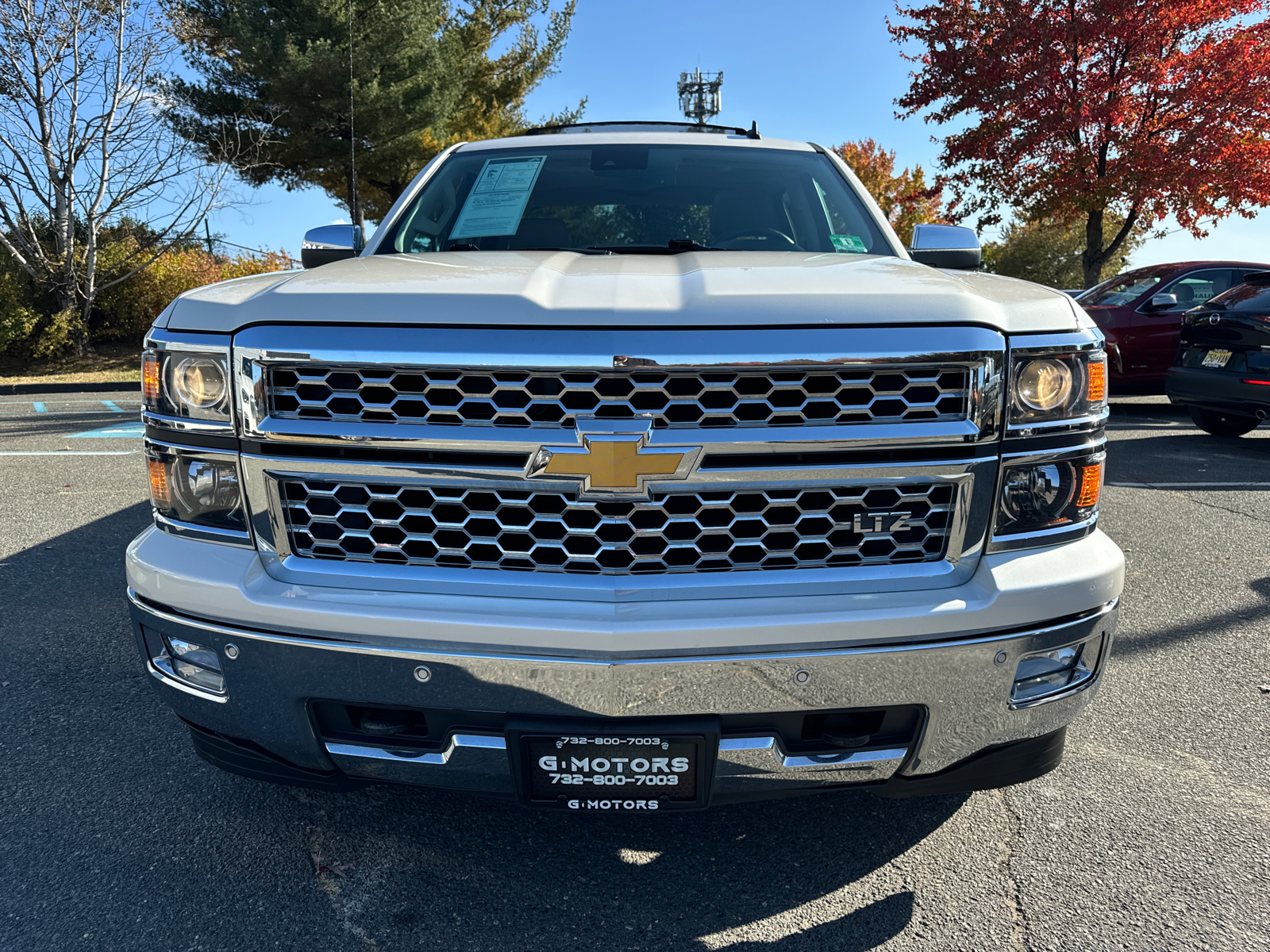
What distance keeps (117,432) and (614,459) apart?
8788 millimetres

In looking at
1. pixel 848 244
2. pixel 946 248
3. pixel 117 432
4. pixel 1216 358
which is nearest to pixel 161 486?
pixel 848 244

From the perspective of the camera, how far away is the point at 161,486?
2035mm

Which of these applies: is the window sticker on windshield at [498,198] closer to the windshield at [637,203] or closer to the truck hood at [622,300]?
the windshield at [637,203]

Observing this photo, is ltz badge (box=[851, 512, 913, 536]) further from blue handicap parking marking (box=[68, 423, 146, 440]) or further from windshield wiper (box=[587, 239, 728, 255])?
blue handicap parking marking (box=[68, 423, 146, 440])

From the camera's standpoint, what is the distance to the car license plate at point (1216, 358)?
328 inches

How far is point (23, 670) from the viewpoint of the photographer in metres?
3.34

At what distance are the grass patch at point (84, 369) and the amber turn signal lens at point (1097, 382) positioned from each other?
1597 cm

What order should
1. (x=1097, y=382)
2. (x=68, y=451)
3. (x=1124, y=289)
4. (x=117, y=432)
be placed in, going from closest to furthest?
1. (x=1097, y=382)
2. (x=68, y=451)
3. (x=117, y=432)
4. (x=1124, y=289)

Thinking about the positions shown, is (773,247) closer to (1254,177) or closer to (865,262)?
(865,262)

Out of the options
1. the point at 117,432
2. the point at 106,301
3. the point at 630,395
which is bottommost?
the point at 106,301

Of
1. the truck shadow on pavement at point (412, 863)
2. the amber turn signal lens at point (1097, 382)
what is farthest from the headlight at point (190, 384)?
the amber turn signal lens at point (1097, 382)

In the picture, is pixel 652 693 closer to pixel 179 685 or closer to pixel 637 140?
pixel 179 685

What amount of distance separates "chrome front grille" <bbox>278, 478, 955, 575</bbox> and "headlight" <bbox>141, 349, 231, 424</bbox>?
0.23 m

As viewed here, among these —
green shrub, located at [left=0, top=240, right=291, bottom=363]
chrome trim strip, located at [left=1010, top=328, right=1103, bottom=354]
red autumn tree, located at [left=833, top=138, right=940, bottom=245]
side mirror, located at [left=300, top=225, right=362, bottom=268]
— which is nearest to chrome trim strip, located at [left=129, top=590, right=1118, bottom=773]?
chrome trim strip, located at [left=1010, top=328, right=1103, bottom=354]
